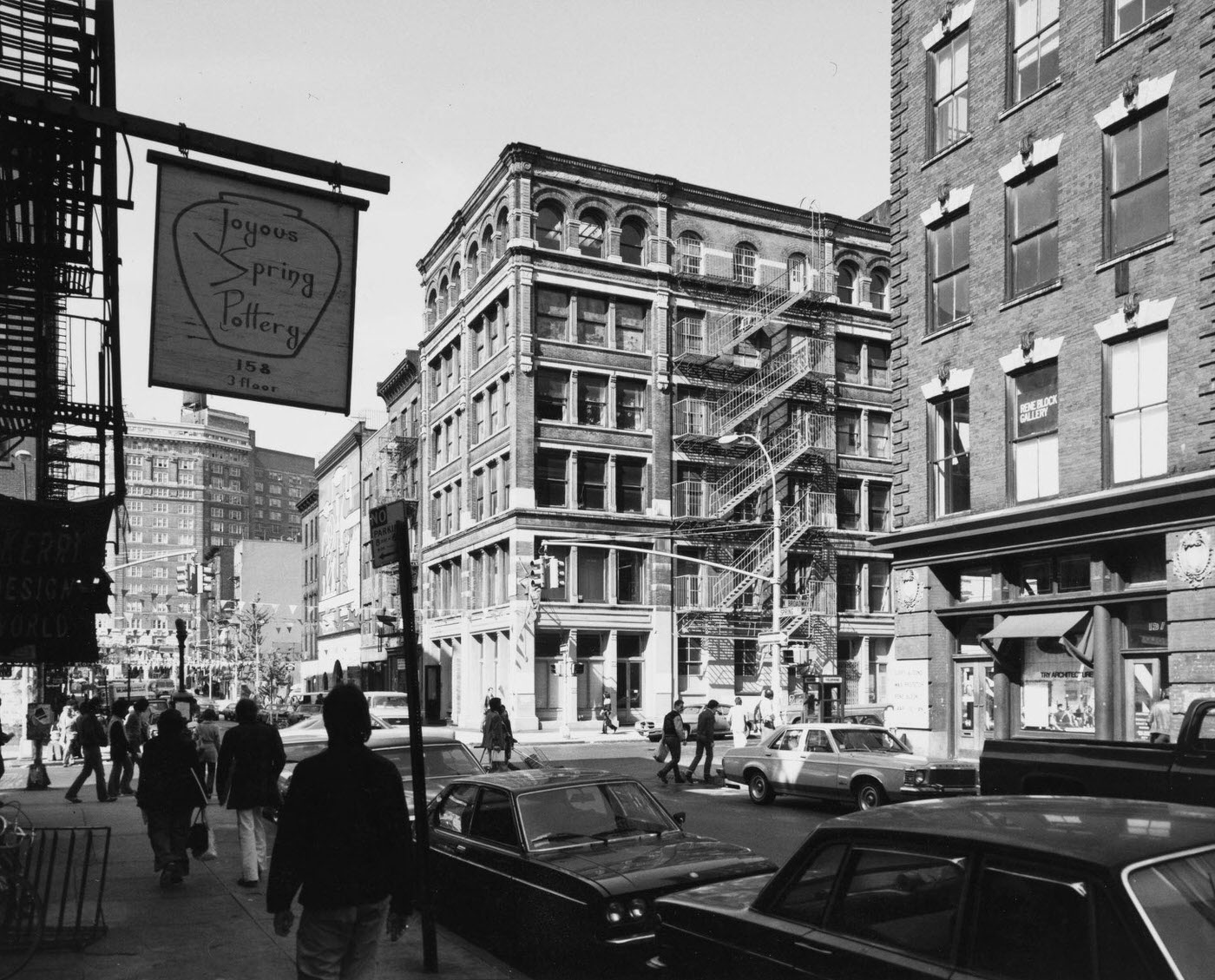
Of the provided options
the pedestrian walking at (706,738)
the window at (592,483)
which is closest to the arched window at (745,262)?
the window at (592,483)

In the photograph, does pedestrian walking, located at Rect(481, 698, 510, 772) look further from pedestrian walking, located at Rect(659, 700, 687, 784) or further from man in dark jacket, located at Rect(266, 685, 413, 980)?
man in dark jacket, located at Rect(266, 685, 413, 980)

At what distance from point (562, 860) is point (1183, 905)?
5.40 m

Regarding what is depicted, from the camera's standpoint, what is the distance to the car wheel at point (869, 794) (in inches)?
730

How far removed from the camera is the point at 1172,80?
18750mm

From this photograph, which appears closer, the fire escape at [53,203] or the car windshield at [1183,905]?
the car windshield at [1183,905]

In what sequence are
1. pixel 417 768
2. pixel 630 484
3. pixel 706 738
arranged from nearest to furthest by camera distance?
pixel 417 768
pixel 706 738
pixel 630 484

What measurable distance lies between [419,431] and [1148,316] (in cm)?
4986

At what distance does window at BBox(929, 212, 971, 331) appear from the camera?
75.7 feet

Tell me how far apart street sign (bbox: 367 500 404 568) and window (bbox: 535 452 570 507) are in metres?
39.2

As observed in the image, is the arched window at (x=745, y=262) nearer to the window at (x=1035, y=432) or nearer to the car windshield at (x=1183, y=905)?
the window at (x=1035, y=432)

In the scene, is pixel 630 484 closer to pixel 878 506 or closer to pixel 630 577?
pixel 630 577

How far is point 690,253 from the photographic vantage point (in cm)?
5275

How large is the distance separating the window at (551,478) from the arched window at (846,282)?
17.2 metres

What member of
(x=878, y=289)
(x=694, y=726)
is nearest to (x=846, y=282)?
(x=878, y=289)
